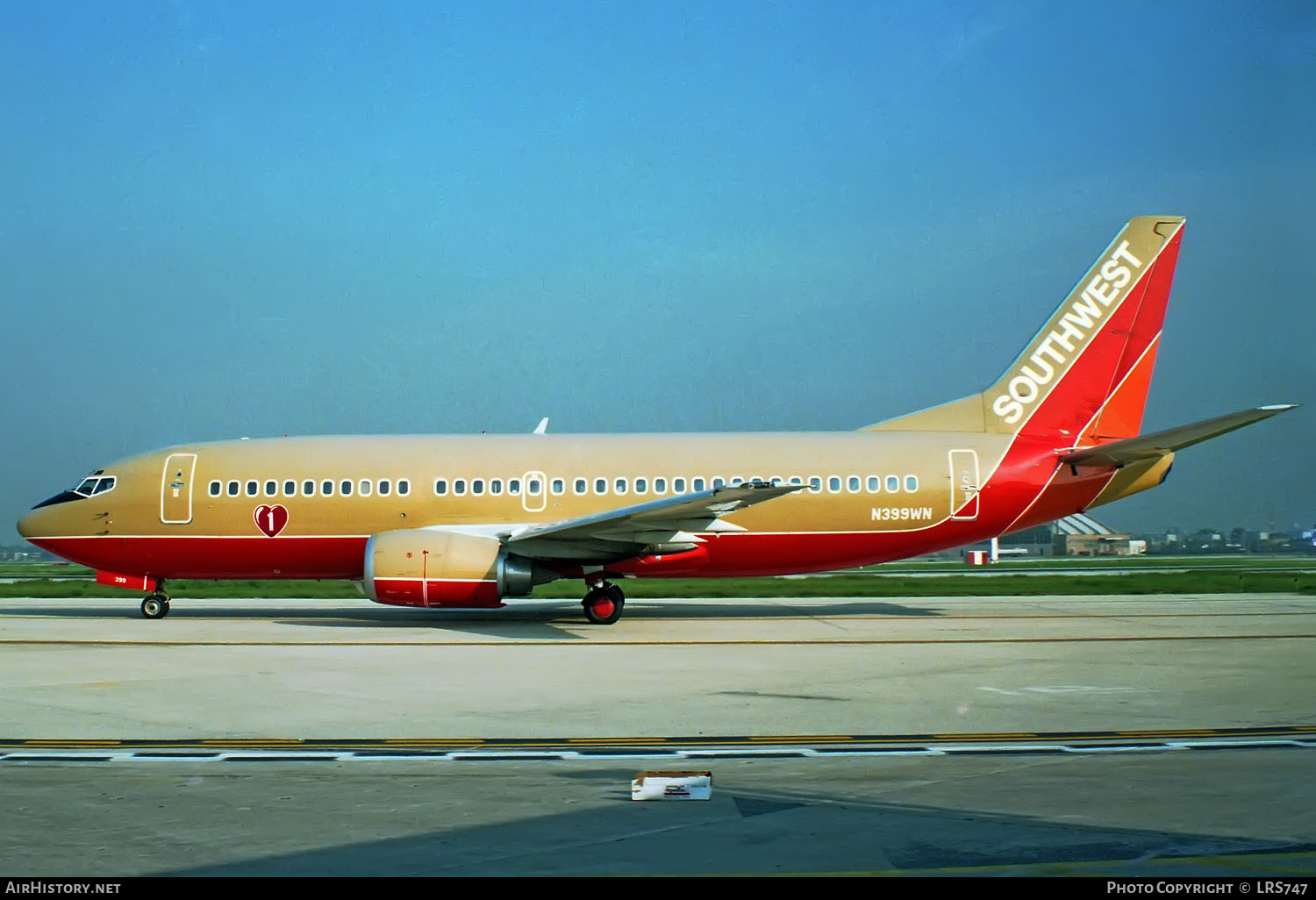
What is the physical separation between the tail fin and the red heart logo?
46.9 ft

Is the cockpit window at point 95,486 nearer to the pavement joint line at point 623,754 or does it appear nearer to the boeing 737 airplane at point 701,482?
the boeing 737 airplane at point 701,482

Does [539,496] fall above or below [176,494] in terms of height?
below

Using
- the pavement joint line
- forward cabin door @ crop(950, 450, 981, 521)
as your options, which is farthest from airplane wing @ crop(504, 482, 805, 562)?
the pavement joint line

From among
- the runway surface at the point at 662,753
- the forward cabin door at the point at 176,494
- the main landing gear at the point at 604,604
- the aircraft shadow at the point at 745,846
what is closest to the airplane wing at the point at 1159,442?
the runway surface at the point at 662,753

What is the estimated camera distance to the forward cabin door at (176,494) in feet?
80.4

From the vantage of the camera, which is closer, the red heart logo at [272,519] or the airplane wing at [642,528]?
the airplane wing at [642,528]

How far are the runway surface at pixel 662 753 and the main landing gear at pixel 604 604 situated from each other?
2525mm

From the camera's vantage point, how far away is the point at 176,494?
2455 centimetres

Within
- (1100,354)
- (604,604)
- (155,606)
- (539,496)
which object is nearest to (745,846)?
(604,604)

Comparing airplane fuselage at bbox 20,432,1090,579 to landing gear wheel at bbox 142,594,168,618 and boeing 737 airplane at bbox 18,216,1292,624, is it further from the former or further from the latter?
landing gear wheel at bbox 142,594,168,618

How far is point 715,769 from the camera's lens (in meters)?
8.52

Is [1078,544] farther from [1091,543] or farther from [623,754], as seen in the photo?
[623,754]

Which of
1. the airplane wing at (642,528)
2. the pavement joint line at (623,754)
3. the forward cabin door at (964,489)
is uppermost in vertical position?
the forward cabin door at (964,489)

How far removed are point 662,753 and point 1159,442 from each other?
15644 millimetres
